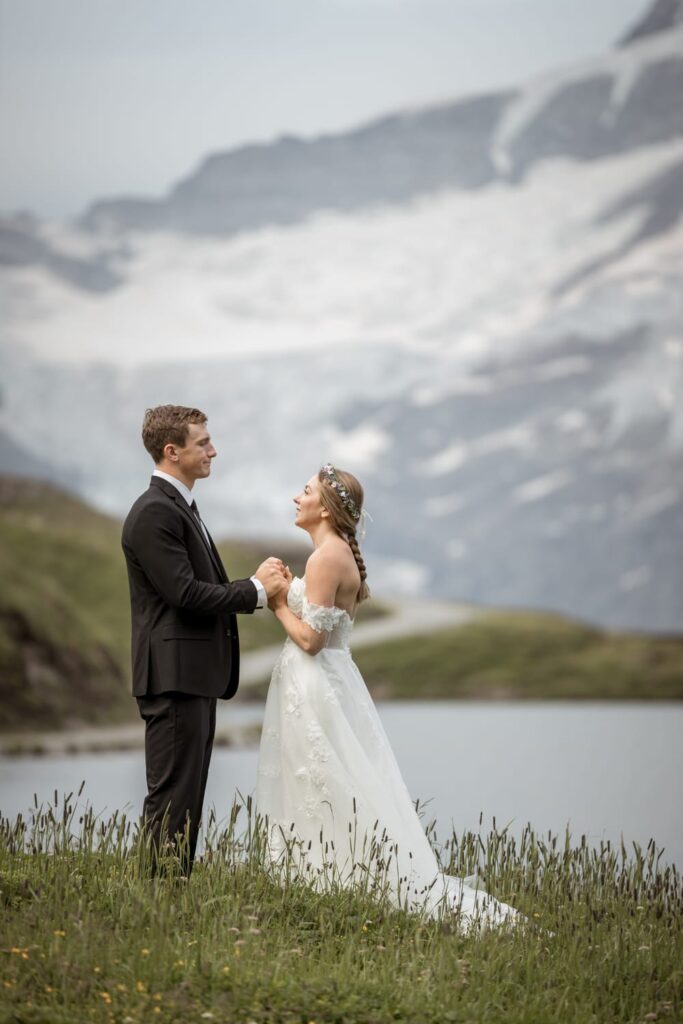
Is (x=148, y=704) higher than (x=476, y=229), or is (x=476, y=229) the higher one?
(x=476, y=229)

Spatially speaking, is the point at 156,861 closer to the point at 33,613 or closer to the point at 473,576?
the point at 33,613

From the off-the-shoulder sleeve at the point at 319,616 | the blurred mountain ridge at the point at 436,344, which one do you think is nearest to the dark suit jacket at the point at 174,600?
the off-the-shoulder sleeve at the point at 319,616

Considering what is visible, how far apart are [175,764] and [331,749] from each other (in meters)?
0.72

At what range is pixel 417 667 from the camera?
34.8 m

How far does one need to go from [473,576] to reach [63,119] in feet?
81.9

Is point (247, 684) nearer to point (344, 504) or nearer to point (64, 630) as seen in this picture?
point (64, 630)

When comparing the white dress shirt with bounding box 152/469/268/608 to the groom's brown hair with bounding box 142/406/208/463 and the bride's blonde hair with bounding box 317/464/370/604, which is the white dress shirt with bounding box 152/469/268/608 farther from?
the bride's blonde hair with bounding box 317/464/370/604

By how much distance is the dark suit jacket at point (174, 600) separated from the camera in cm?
600

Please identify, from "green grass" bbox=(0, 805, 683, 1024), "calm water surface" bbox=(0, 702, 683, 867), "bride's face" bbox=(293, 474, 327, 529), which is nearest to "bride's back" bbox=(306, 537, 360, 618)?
"bride's face" bbox=(293, 474, 327, 529)

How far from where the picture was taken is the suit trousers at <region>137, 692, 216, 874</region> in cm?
601

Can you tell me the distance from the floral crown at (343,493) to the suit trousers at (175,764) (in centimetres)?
105

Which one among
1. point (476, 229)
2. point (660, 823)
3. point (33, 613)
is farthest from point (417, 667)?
point (476, 229)

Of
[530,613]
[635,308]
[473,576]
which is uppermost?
[635,308]

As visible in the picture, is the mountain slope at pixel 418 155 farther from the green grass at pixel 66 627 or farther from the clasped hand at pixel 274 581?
the clasped hand at pixel 274 581
